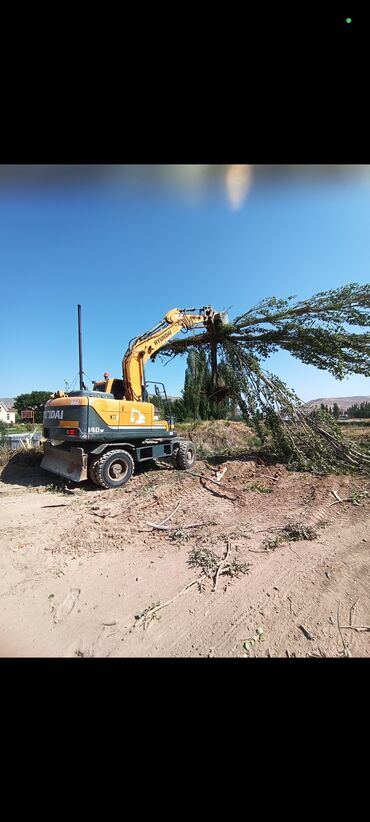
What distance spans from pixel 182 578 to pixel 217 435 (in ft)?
28.0

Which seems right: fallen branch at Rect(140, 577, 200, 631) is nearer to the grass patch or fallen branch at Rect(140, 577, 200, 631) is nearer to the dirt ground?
the dirt ground

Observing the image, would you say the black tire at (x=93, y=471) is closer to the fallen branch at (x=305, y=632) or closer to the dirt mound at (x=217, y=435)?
the fallen branch at (x=305, y=632)

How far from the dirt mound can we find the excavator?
2.87 metres

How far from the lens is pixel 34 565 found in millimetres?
3119

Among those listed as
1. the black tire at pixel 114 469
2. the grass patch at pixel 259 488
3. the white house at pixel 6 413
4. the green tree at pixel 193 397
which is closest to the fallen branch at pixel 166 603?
the grass patch at pixel 259 488

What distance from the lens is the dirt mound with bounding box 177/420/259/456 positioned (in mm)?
10789

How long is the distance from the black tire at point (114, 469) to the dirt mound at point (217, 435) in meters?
4.28

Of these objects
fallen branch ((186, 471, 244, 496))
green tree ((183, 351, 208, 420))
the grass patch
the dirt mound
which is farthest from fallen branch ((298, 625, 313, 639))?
green tree ((183, 351, 208, 420))
